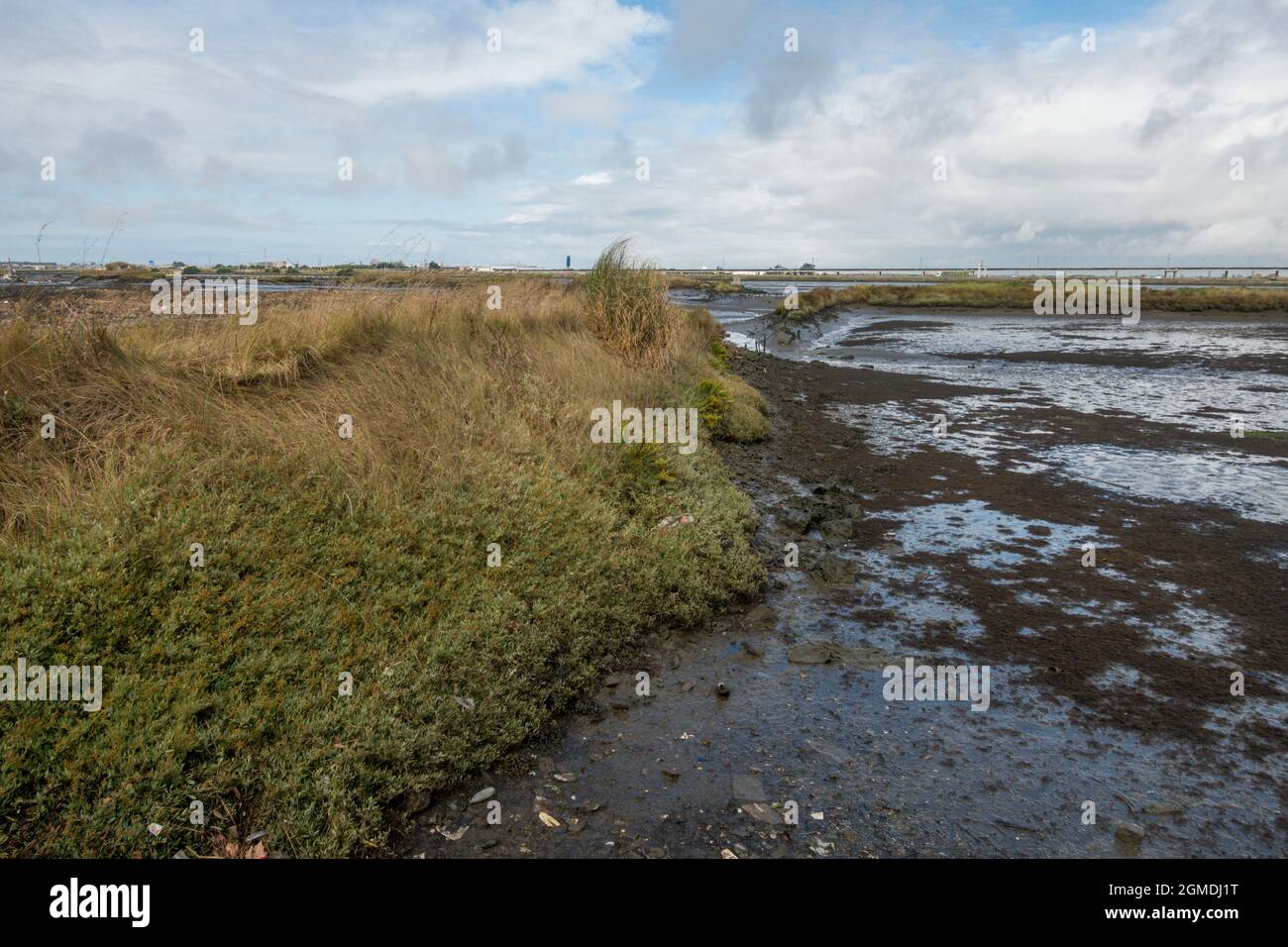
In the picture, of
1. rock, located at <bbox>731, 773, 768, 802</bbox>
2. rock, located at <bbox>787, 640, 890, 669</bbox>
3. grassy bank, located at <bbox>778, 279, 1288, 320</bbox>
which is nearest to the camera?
rock, located at <bbox>731, 773, 768, 802</bbox>

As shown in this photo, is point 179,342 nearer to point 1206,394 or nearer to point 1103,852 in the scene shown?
point 1103,852

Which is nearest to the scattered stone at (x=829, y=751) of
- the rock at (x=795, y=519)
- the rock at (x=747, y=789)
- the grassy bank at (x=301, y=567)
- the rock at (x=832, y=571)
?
the rock at (x=747, y=789)

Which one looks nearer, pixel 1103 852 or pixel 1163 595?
pixel 1103 852

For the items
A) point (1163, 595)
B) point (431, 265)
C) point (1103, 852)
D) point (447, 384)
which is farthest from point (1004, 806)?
point (431, 265)

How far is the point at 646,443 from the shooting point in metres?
10.2

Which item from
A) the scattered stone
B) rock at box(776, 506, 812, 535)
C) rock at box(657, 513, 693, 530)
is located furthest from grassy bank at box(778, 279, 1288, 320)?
the scattered stone

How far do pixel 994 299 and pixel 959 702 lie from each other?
6470 cm

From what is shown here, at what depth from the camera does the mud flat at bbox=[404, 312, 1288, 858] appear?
180 inches

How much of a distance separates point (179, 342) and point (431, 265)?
5.91m

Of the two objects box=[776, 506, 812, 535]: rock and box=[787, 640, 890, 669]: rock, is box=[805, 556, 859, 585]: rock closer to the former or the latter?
box=[776, 506, 812, 535]: rock

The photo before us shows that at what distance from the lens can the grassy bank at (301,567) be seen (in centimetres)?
413

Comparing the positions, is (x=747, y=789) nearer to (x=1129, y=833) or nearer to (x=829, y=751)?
(x=829, y=751)

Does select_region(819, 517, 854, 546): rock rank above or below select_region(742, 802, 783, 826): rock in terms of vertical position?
above

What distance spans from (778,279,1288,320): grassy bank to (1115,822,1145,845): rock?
41.5 m
